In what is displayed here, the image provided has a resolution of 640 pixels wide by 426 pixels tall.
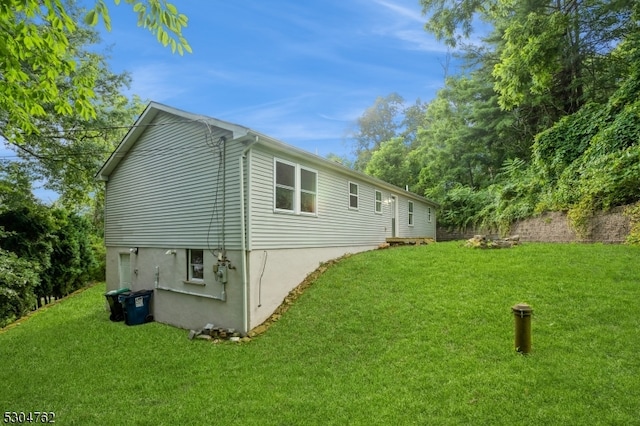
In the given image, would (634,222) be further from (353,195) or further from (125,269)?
(125,269)

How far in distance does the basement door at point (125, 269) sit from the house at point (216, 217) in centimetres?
3

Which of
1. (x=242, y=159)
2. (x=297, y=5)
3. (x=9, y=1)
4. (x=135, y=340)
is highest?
(x=297, y=5)

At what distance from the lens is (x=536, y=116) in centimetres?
1889

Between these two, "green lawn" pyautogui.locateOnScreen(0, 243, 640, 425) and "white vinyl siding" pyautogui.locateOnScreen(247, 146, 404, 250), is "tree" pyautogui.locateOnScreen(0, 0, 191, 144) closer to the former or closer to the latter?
"white vinyl siding" pyautogui.locateOnScreen(247, 146, 404, 250)

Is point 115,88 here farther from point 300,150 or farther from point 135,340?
point 135,340

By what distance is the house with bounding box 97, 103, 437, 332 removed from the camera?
7414mm

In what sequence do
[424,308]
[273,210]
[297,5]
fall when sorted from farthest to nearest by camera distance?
[297,5] < [273,210] < [424,308]

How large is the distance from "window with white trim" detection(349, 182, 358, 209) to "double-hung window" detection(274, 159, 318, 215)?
230 centimetres

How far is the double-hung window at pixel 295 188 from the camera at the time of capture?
8.35 meters

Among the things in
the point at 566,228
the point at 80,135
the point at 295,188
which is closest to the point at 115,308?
the point at 295,188

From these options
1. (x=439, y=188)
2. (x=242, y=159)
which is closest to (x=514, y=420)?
(x=242, y=159)

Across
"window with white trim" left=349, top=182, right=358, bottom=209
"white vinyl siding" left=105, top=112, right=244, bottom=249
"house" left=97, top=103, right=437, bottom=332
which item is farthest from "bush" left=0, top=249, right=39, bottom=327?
"window with white trim" left=349, top=182, right=358, bottom=209

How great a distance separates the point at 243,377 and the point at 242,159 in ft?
14.4

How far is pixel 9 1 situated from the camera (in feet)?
11.4
